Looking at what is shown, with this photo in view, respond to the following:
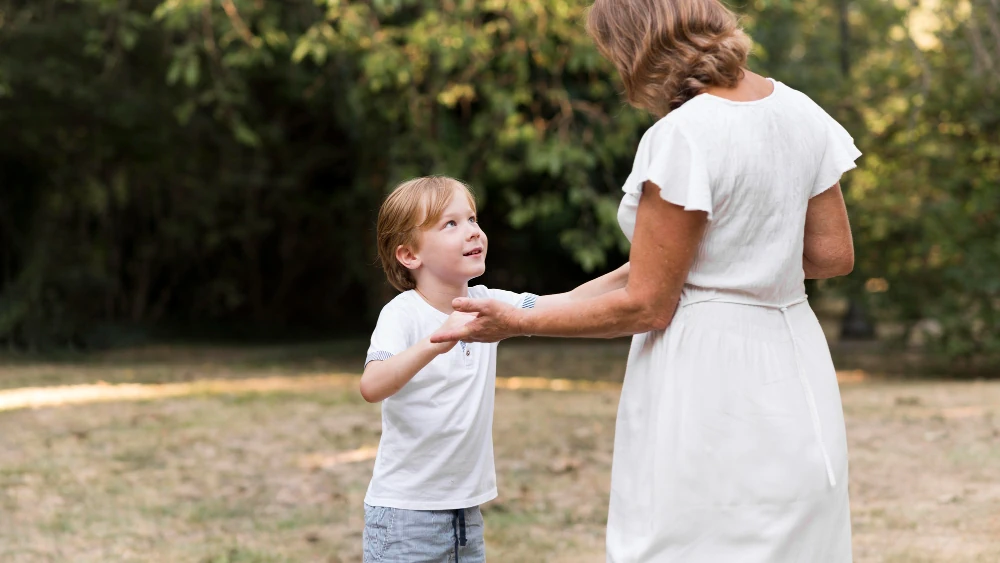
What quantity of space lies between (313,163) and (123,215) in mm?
3974

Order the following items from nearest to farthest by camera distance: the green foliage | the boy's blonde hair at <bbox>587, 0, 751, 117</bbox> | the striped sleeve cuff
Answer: the boy's blonde hair at <bbox>587, 0, 751, 117</bbox> → the striped sleeve cuff → the green foliage

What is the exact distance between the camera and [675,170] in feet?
7.00

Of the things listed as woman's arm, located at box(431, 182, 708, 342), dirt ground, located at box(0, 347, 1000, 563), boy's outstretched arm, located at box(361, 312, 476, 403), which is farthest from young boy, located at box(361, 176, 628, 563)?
dirt ground, located at box(0, 347, 1000, 563)

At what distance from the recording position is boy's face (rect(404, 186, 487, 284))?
2.81 metres

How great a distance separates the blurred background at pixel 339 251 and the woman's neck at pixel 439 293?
1.16 m

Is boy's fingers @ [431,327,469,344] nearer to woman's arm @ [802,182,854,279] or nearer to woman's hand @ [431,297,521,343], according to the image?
woman's hand @ [431,297,521,343]

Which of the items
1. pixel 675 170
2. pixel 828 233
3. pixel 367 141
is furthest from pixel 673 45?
pixel 367 141

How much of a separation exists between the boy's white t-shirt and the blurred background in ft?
4.15

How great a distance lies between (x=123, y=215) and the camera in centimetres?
1995

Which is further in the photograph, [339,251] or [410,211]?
[339,251]

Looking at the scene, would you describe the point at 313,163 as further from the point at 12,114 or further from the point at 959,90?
the point at 959,90

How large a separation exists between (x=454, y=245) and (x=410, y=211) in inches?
5.6

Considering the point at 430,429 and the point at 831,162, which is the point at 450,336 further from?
the point at 831,162

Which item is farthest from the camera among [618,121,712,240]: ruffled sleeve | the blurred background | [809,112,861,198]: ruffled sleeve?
the blurred background
